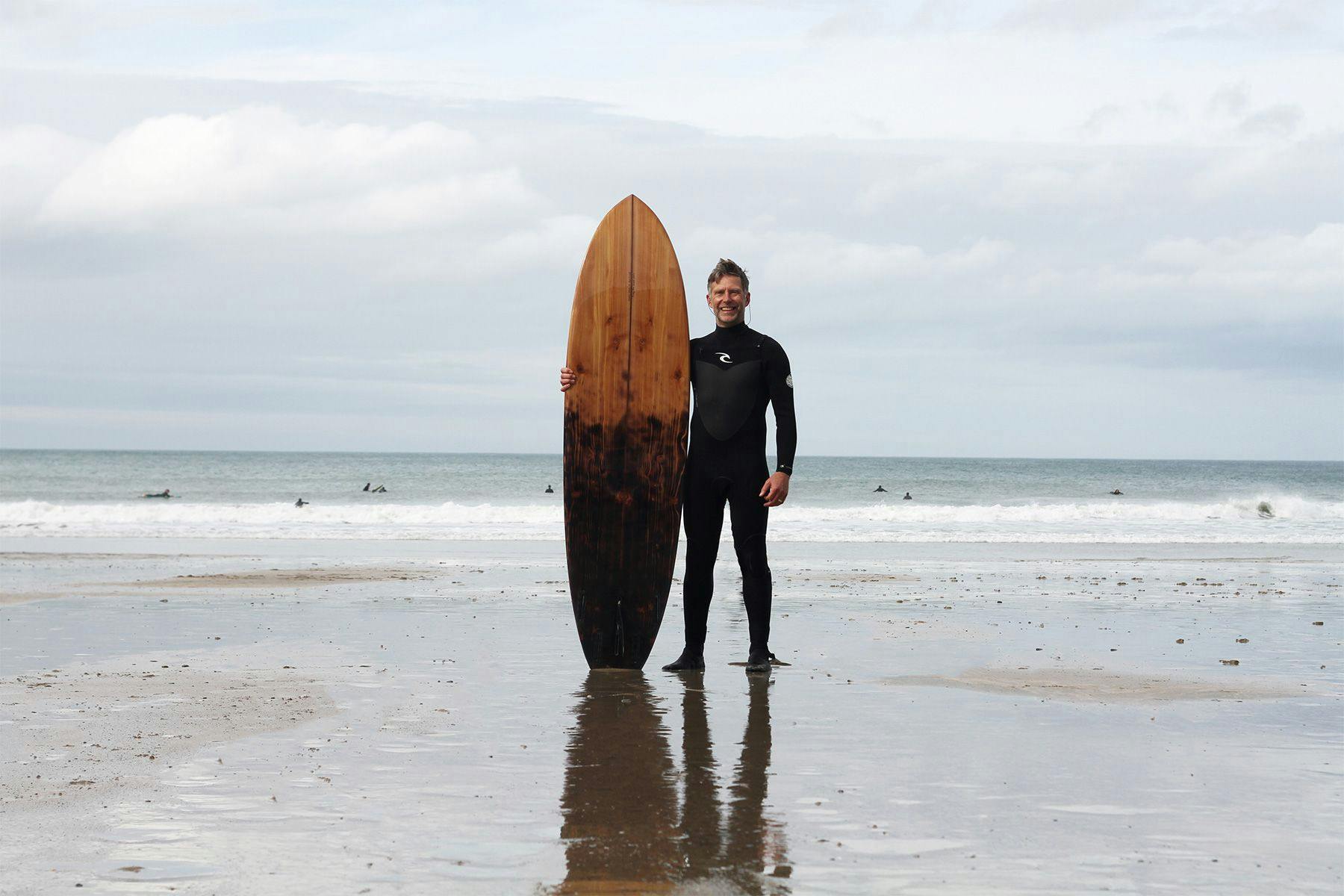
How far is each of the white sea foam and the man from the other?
12.9 m

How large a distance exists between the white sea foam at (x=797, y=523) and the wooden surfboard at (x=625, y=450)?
497 inches

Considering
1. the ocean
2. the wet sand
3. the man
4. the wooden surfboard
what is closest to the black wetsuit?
the man

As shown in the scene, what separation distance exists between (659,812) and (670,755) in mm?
704

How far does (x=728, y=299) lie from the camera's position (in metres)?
5.62

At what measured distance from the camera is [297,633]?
280 inches

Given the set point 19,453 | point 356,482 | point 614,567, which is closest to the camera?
point 614,567

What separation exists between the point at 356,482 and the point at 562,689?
50.8 metres

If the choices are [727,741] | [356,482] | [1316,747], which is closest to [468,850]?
[727,741]

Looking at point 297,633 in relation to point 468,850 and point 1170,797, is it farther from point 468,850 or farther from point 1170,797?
point 1170,797

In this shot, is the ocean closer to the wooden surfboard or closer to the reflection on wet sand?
the wooden surfboard

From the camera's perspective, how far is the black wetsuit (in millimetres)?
5570

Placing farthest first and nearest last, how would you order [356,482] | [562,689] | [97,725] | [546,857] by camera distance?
[356,482]
[562,689]
[97,725]
[546,857]

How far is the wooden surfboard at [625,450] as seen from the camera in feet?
19.0

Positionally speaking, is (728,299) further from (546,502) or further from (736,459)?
(546,502)
